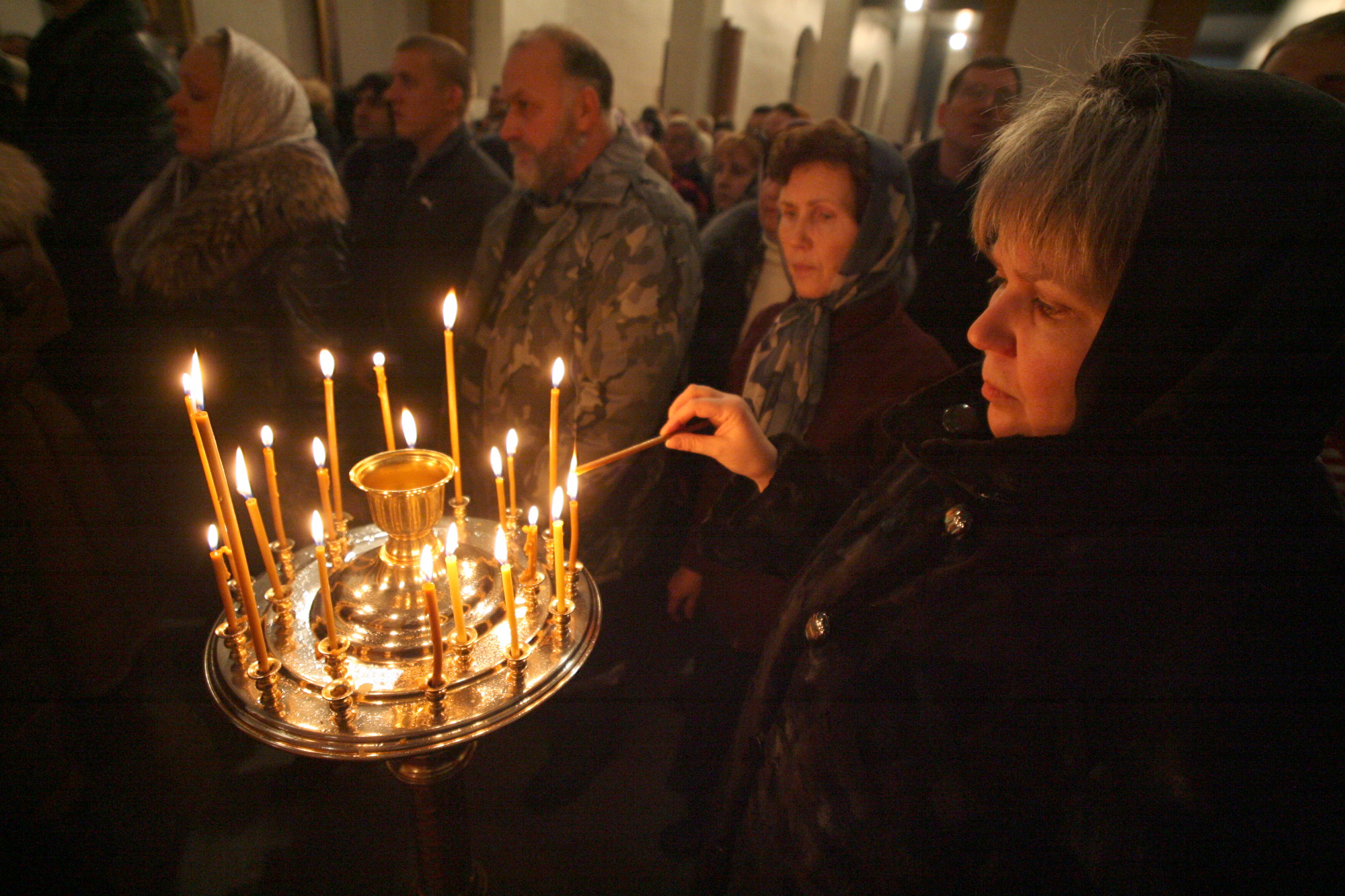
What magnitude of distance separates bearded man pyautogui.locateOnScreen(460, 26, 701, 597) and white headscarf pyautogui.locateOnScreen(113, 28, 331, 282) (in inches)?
36.0

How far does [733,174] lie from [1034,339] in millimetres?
3640

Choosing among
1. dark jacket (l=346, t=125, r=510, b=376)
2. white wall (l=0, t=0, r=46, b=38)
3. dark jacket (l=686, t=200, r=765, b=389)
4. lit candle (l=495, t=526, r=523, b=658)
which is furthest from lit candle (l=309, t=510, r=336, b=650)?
white wall (l=0, t=0, r=46, b=38)

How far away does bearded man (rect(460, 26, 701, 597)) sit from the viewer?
204 centimetres

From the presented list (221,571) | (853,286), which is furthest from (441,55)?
(221,571)

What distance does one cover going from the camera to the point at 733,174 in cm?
406

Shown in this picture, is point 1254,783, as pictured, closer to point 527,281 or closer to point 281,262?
point 527,281

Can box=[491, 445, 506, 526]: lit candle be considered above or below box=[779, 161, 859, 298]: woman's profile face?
below

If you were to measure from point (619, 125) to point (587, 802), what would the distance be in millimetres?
2485

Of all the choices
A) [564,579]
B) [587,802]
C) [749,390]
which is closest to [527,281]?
[749,390]

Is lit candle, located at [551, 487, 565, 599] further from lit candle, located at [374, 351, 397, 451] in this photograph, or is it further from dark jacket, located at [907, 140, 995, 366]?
dark jacket, located at [907, 140, 995, 366]

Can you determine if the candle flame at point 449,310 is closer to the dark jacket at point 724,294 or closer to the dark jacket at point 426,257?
the dark jacket at point 724,294

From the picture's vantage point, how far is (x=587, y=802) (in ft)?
7.22

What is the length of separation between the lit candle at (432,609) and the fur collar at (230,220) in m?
2.07

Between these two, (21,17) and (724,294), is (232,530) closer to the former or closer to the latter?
(724,294)
